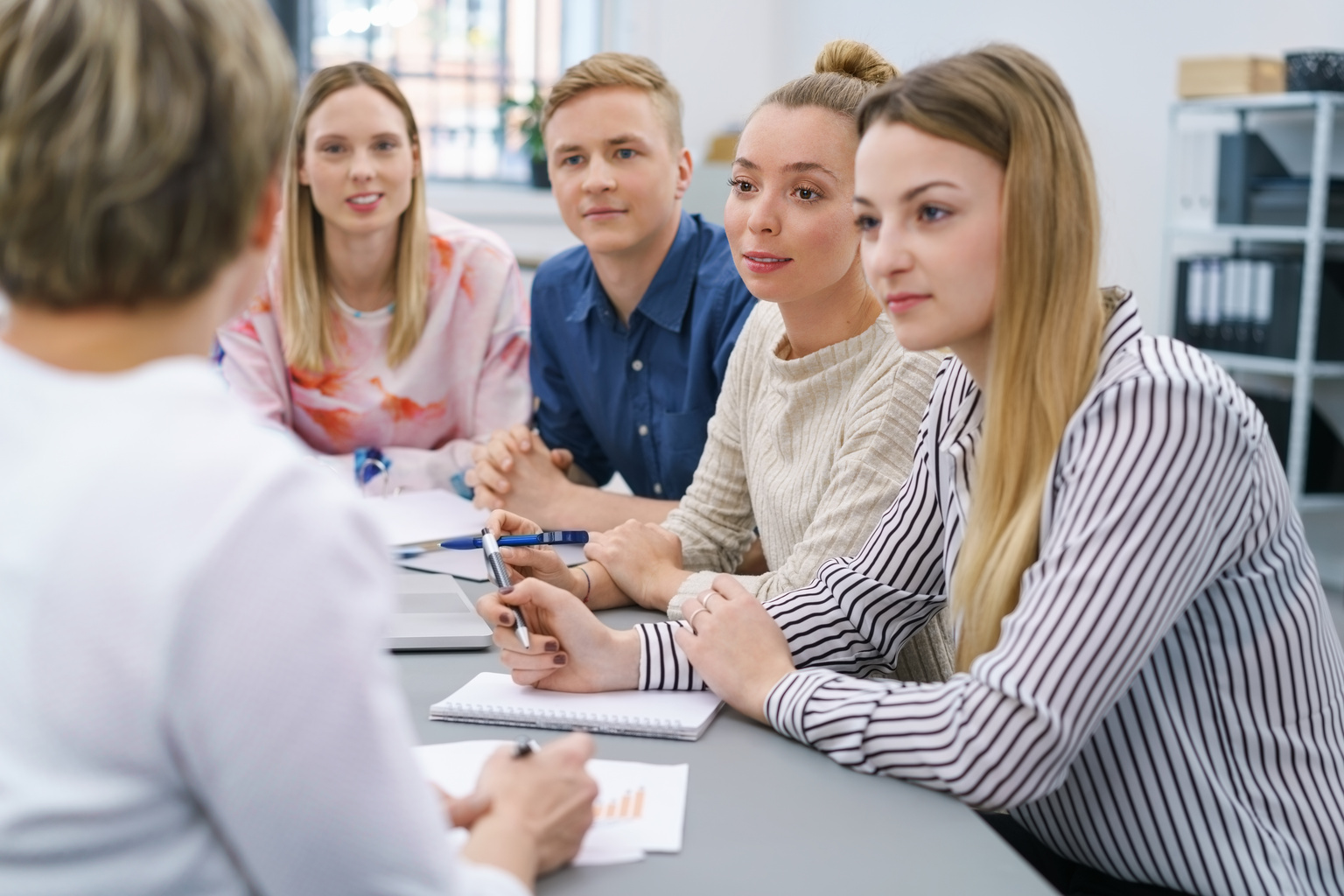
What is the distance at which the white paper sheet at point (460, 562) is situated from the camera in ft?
5.40

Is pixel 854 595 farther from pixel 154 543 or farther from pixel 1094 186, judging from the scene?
pixel 154 543

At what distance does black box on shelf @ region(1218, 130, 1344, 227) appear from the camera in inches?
150

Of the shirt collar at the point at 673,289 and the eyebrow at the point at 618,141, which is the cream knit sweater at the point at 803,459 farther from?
the eyebrow at the point at 618,141

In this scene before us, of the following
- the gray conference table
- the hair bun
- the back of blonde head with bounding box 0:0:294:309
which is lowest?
the gray conference table

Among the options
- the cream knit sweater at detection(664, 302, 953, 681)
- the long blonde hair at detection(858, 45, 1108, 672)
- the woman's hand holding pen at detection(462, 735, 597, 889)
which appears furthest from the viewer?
the cream knit sweater at detection(664, 302, 953, 681)

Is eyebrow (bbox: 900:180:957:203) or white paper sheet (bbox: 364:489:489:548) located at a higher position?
eyebrow (bbox: 900:180:957:203)

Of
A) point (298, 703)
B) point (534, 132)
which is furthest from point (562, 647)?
point (534, 132)

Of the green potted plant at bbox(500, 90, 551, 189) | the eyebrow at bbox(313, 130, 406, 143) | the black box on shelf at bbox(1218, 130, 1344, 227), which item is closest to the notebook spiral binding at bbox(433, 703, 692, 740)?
the eyebrow at bbox(313, 130, 406, 143)

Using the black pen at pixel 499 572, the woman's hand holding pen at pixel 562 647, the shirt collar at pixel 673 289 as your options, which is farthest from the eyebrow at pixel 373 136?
the woman's hand holding pen at pixel 562 647

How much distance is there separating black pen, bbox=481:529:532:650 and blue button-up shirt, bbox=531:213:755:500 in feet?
2.44

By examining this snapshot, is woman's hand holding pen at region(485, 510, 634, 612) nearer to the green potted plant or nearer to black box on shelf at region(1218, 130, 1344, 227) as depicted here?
black box on shelf at region(1218, 130, 1344, 227)

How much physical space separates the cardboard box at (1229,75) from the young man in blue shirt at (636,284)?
2274mm

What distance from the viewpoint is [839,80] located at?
5.13 ft

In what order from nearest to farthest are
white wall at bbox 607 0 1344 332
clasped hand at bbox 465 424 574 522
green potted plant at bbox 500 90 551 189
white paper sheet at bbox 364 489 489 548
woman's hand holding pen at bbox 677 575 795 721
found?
1. woman's hand holding pen at bbox 677 575 795 721
2. white paper sheet at bbox 364 489 489 548
3. clasped hand at bbox 465 424 574 522
4. white wall at bbox 607 0 1344 332
5. green potted plant at bbox 500 90 551 189
